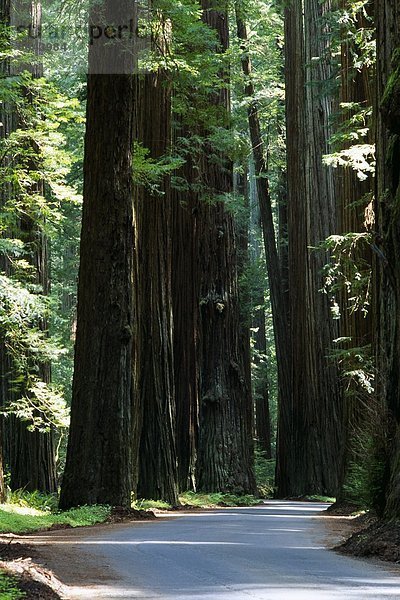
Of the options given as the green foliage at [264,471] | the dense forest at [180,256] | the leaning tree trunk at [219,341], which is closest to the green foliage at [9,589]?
the dense forest at [180,256]

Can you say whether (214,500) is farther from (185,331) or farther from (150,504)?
Answer: (185,331)

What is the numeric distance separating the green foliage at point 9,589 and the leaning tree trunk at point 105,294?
8.10 meters

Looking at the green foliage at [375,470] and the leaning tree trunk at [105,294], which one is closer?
the green foliage at [375,470]

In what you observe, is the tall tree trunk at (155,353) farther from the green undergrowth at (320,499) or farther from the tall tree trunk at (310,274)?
the green undergrowth at (320,499)

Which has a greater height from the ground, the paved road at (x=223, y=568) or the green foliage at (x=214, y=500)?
the paved road at (x=223, y=568)

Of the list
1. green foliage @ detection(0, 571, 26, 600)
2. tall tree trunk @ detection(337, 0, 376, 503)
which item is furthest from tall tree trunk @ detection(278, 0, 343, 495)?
green foliage @ detection(0, 571, 26, 600)

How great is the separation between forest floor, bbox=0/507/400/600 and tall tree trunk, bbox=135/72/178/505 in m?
3.83

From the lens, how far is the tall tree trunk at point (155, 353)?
1762 centimetres

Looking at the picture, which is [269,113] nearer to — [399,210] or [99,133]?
[99,133]

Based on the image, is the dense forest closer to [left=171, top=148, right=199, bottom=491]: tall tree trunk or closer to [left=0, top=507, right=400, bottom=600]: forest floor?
[left=171, top=148, right=199, bottom=491]: tall tree trunk

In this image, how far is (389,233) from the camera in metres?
9.51

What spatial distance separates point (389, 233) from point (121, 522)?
5751 mm

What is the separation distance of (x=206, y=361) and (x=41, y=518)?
35.0 feet

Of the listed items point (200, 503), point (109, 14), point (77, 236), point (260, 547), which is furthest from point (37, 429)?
point (77, 236)
